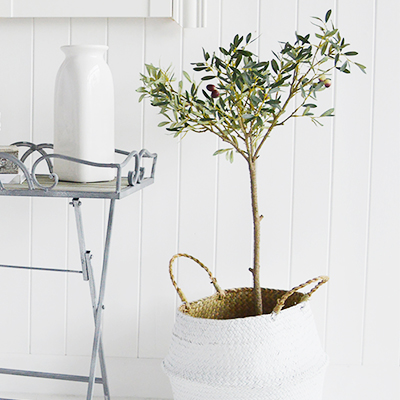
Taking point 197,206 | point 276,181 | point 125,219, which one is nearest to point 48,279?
point 125,219

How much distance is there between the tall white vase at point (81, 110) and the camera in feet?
3.80

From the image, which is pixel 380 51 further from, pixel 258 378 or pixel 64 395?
pixel 64 395

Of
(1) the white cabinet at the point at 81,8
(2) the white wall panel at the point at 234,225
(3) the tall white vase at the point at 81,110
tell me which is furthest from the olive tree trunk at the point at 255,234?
(1) the white cabinet at the point at 81,8

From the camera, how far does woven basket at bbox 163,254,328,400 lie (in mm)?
1136

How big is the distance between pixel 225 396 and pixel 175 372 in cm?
12

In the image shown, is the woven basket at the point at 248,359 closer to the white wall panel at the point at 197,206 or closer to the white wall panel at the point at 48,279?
the white wall panel at the point at 197,206

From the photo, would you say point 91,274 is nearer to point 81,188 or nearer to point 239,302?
point 81,188

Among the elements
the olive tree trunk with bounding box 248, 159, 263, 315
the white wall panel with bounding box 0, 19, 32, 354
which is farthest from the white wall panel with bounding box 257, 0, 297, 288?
the white wall panel with bounding box 0, 19, 32, 354

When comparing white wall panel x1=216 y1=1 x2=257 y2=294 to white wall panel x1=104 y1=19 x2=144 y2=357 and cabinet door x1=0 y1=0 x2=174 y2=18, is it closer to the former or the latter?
white wall panel x1=104 y1=19 x2=144 y2=357

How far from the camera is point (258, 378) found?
113cm

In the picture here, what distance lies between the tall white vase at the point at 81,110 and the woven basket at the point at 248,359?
0.39 m

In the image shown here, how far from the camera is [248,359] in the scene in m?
1.14

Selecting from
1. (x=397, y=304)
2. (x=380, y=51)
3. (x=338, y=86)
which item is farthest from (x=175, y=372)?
(x=380, y=51)

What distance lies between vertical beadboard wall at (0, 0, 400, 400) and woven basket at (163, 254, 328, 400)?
0.30 metres
